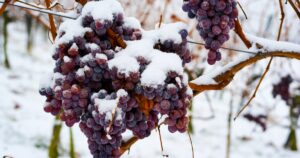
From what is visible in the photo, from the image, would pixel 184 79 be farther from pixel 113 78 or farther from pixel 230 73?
pixel 230 73

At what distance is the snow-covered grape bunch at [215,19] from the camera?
4.11 ft

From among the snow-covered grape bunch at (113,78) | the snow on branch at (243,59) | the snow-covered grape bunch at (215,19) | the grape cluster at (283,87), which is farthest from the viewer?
the grape cluster at (283,87)

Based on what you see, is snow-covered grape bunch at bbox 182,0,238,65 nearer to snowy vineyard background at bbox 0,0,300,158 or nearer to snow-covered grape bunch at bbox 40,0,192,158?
snowy vineyard background at bbox 0,0,300,158

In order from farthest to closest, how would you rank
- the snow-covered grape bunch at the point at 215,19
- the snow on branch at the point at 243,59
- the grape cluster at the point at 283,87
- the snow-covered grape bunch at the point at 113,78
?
the grape cluster at the point at 283,87 → the snow on branch at the point at 243,59 → the snow-covered grape bunch at the point at 215,19 → the snow-covered grape bunch at the point at 113,78

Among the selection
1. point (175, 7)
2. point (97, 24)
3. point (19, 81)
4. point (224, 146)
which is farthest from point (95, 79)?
point (19, 81)

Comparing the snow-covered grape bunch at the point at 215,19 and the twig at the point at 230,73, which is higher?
the snow-covered grape bunch at the point at 215,19

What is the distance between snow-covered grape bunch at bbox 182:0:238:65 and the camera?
1.25 m

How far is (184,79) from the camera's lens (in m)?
1.12

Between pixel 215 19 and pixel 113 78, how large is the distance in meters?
0.42

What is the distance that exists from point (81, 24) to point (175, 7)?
18.9 ft

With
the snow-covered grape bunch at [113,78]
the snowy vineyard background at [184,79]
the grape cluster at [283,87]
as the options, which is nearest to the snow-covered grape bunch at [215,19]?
the snowy vineyard background at [184,79]

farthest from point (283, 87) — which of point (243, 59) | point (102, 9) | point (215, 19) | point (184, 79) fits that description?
point (102, 9)

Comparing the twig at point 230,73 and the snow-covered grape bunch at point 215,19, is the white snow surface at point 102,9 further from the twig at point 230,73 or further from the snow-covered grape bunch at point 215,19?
the twig at point 230,73

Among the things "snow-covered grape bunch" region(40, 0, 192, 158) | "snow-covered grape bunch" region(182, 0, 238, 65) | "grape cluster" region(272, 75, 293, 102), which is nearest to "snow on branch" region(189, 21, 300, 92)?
"snow-covered grape bunch" region(182, 0, 238, 65)
